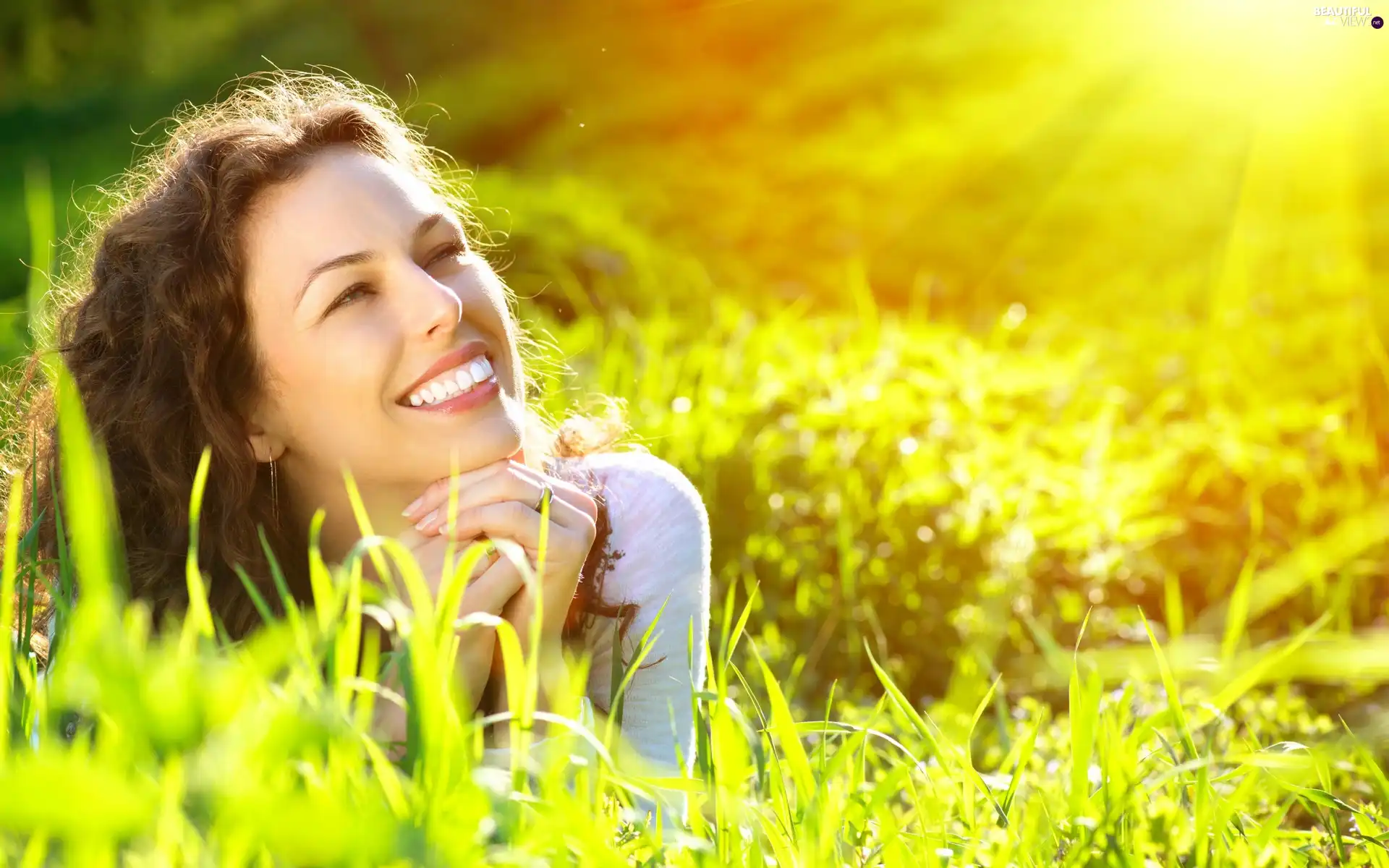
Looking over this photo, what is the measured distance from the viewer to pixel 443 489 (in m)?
2.23

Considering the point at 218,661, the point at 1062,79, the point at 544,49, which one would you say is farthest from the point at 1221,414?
the point at 544,49

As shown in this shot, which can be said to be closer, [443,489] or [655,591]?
[443,489]

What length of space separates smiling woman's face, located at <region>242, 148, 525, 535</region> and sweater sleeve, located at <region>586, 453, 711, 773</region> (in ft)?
1.37

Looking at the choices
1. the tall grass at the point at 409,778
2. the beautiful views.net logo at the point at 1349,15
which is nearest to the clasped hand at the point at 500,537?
the tall grass at the point at 409,778

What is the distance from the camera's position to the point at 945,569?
4.00 metres

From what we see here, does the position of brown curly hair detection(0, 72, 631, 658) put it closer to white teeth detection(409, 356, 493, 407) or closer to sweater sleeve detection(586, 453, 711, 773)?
sweater sleeve detection(586, 453, 711, 773)

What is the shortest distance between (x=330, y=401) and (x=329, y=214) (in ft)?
1.07

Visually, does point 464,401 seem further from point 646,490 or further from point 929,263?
point 929,263

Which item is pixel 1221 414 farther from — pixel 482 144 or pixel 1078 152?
pixel 482 144

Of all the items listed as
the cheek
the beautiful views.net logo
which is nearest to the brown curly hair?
the cheek

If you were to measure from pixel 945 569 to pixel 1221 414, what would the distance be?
5.87ft

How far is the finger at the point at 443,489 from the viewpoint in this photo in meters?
2.19

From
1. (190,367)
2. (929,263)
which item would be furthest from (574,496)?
(929,263)

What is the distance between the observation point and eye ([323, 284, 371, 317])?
2.22 meters
